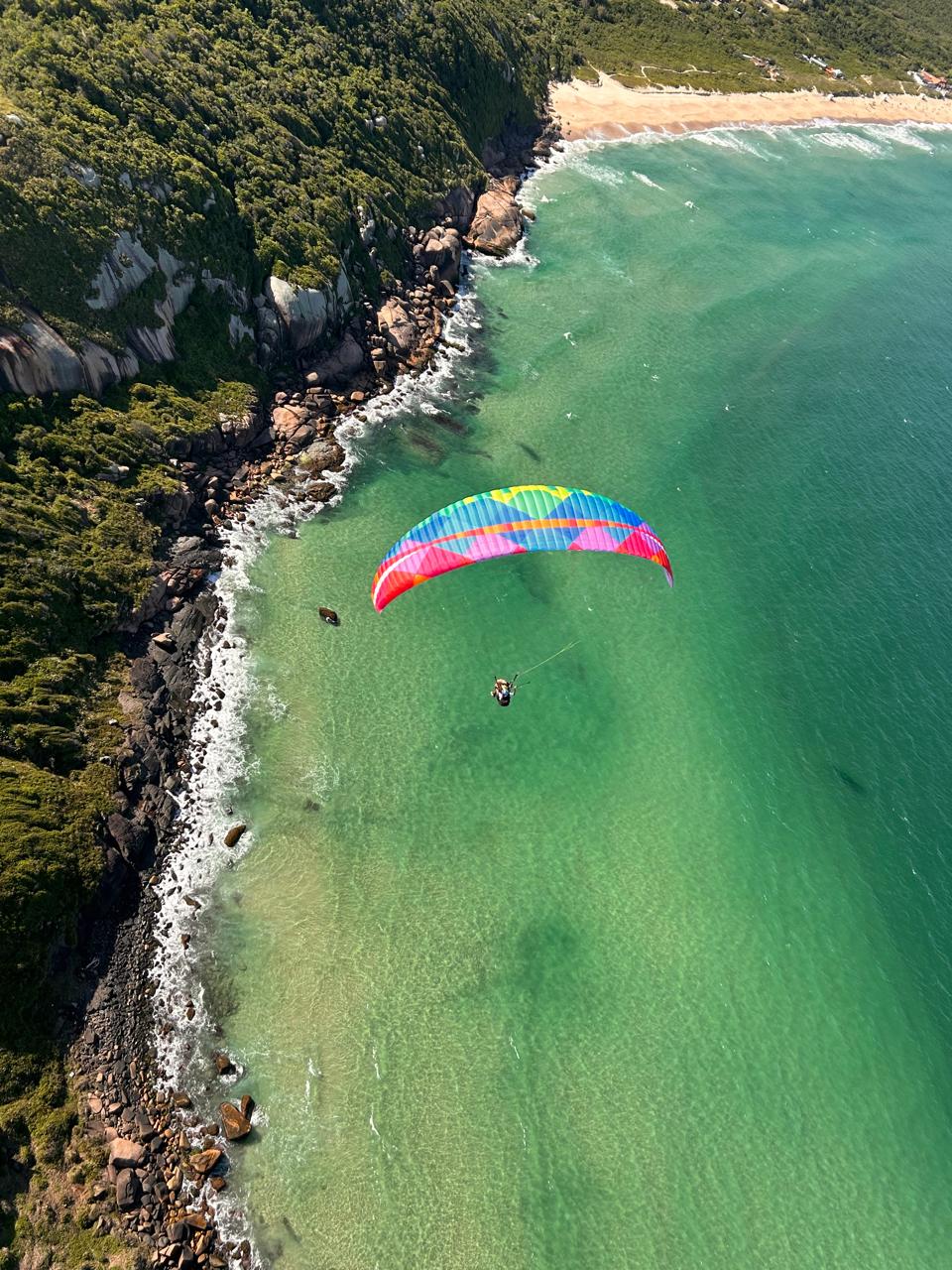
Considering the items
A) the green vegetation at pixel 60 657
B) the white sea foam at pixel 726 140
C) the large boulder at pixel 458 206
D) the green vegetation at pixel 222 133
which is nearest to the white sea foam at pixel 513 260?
the large boulder at pixel 458 206

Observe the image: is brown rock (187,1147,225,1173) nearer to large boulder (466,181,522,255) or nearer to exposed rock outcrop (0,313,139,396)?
exposed rock outcrop (0,313,139,396)

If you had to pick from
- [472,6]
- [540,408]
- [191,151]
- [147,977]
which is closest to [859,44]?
[472,6]

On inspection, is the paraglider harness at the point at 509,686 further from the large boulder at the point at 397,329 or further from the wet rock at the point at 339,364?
the large boulder at the point at 397,329

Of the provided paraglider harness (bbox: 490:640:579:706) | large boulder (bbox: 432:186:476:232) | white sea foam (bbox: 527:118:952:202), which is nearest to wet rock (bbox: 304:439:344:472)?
paraglider harness (bbox: 490:640:579:706)

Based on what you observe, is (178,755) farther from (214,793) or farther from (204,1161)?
(204,1161)

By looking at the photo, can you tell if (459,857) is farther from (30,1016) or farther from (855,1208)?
(855,1208)

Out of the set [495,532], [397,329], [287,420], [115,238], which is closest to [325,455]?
[287,420]
